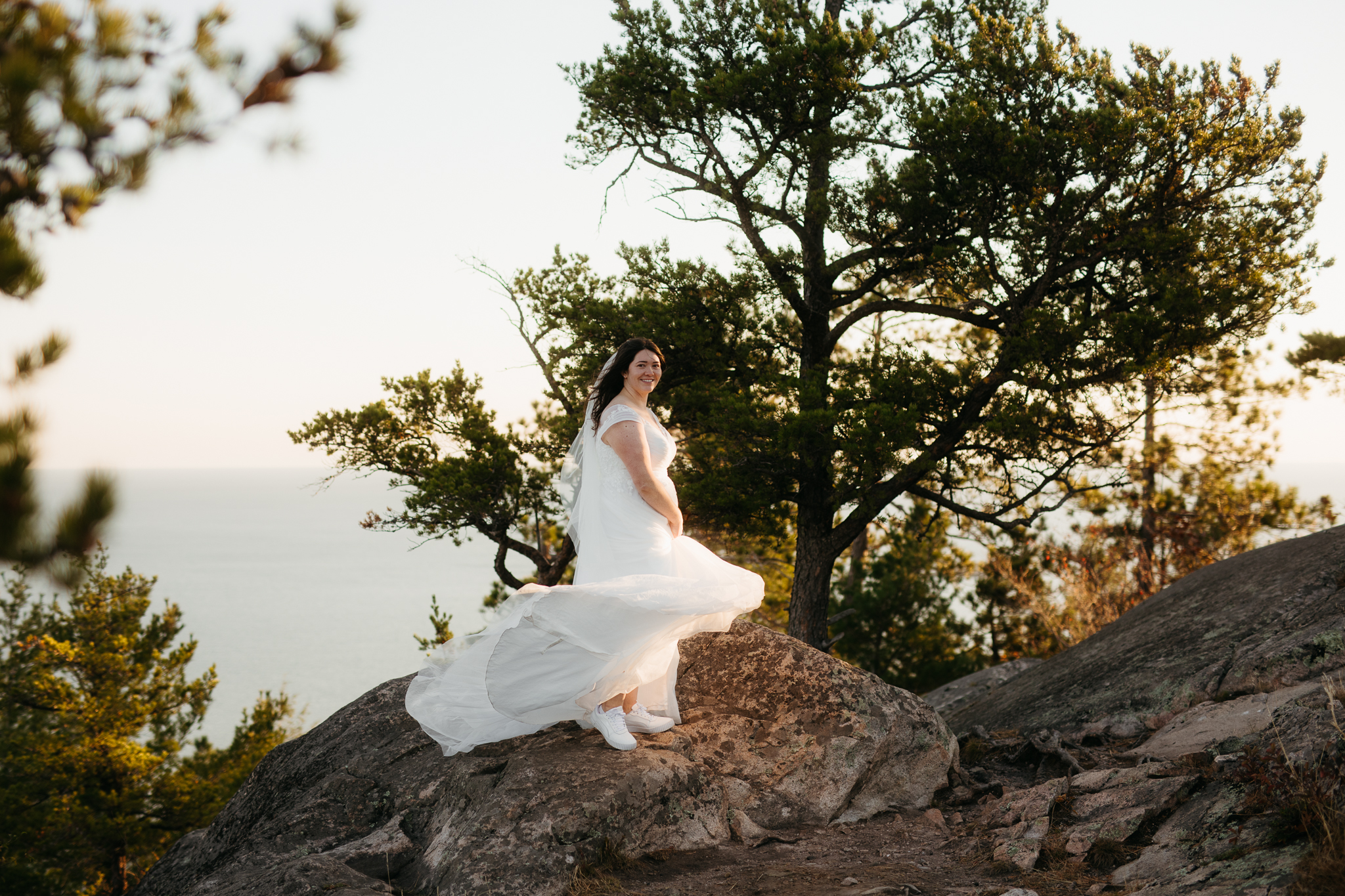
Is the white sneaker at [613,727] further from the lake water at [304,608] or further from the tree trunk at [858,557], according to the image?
the lake water at [304,608]

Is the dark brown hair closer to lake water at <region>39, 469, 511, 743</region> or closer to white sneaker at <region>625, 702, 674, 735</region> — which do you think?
white sneaker at <region>625, 702, 674, 735</region>

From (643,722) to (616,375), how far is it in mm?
2062

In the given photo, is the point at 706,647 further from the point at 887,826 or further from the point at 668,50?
the point at 668,50

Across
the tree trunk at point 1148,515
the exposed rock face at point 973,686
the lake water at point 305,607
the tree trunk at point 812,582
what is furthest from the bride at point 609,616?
the tree trunk at point 1148,515

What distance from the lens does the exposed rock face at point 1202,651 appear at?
607 cm

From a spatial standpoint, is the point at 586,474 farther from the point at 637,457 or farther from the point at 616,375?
the point at 616,375

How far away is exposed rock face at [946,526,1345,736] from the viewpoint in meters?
6.07

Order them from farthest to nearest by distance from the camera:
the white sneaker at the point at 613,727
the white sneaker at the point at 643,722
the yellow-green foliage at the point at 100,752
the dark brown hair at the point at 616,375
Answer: the yellow-green foliage at the point at 100,752, the white sneaker at the point at 643,722, the dark brown hair at the point at 616,375, the white sneaker at the point at 613,727

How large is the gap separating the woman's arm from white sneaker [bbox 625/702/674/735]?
1256 millimetres

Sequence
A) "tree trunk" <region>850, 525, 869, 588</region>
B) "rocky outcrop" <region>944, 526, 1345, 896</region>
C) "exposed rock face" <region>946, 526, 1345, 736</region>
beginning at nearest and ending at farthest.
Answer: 1. "rocky outcrop" <region>944, 526, 1345, 896</region>
2. "exposed rock face" <region>946, 526, 1345, 736</region>
3. "tree trunk" <region>850, 525, 869, 588</region>

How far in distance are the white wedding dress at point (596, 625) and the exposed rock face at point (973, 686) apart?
6.10m

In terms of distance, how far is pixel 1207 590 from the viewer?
7.91 m

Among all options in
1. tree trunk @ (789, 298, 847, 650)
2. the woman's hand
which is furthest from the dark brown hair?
tree trunk @ (789, 298, 847, 650)

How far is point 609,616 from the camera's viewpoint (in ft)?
15.5
